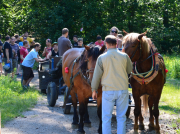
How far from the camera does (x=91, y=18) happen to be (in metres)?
18.8

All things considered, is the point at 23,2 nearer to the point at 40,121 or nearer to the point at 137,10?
the point at 137,10

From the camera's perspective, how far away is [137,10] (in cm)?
2091

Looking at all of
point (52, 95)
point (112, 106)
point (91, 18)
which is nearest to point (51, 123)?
point (52, 95)

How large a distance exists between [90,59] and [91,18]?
1363 centimetres

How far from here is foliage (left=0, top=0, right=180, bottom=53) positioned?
1877 centimetres

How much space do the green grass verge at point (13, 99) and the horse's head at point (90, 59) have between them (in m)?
2.33

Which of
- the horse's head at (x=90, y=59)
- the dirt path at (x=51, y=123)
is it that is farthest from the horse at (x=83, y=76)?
the dirt path at (x=51, y=123)

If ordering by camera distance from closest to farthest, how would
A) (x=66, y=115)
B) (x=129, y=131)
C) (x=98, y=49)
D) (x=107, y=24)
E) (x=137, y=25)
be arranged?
(x=98, y=49), (x=129, y=131), (x=66, y=115), (x=107, y=24), (x=137, y=25)

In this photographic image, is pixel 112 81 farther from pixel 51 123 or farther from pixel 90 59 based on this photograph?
pixel 51 123

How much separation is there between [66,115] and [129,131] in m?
2.03

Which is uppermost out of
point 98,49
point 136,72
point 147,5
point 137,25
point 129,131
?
point 147,5

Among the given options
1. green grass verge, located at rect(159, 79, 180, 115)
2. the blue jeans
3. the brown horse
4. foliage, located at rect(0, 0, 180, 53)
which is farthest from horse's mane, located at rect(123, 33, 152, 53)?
foliage, located at rect(0, 0, 180, 53)

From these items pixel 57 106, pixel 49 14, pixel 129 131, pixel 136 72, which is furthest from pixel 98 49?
pixel 49 14

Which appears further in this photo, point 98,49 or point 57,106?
point 57,106
